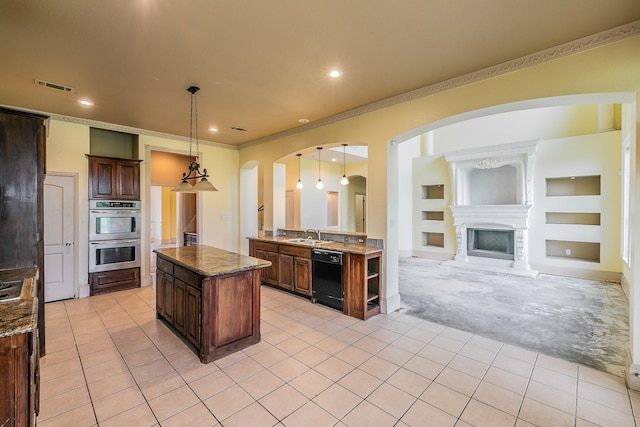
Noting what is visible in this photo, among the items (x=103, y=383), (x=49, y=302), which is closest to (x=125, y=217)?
(x=49, y=302)

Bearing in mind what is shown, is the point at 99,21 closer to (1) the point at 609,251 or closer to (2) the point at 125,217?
(2) the point at 125,217

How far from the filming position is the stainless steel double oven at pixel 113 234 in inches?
190

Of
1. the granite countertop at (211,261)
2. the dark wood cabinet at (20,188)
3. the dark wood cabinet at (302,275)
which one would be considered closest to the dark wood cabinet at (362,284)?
the dark wood cabinet at (302,275)

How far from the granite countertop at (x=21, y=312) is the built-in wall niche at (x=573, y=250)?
8.52 metres

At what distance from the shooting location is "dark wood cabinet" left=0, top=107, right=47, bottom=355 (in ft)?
7.91

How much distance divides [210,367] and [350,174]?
8.13m

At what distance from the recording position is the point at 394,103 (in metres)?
3.83

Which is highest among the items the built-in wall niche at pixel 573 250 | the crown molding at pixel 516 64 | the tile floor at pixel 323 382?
the crown molding at pixel 516 64

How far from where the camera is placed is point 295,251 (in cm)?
466

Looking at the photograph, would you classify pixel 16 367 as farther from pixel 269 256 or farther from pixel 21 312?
pixel 269 256

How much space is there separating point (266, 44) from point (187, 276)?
2.37m

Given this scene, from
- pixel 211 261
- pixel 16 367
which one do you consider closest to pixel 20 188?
pixel 211 261

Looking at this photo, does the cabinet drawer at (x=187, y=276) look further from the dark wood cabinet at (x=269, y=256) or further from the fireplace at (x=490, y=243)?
the fireplace at (x=490, y=243)

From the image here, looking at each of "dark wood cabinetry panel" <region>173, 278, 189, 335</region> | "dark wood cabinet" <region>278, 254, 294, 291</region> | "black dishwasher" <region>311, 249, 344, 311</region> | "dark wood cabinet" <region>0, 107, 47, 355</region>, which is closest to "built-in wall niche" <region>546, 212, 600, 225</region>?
"black dishwasher" <region>311, 249, 344, 311</region>
